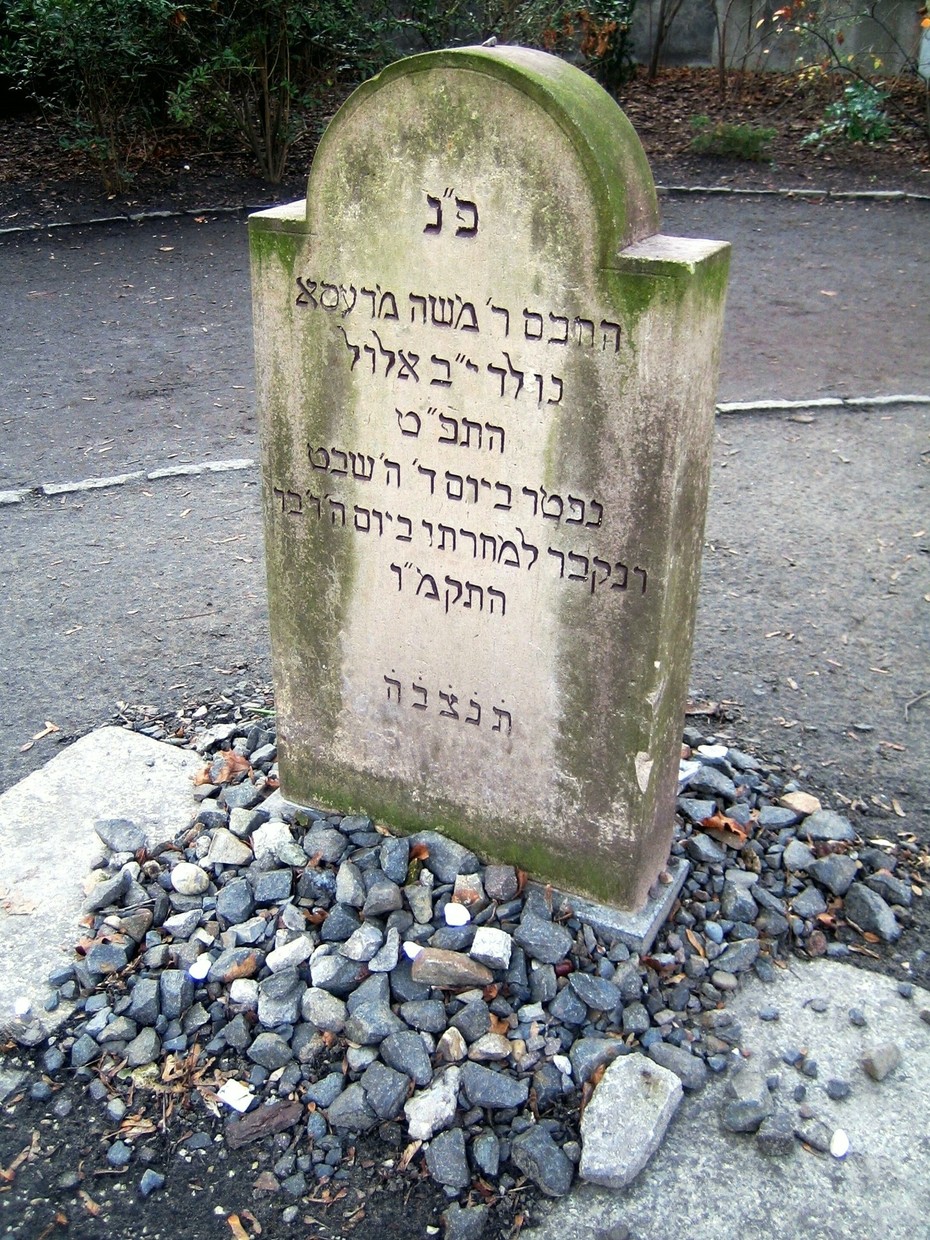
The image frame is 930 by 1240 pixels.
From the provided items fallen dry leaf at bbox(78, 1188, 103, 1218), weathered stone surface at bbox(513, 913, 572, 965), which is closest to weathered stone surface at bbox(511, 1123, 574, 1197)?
weathered stone surface at bbox(513, 913, 572, 965)

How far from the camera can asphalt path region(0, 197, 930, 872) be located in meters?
4.44

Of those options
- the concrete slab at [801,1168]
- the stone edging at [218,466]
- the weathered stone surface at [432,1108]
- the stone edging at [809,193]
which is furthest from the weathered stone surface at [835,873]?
the stone edging at [809,193]

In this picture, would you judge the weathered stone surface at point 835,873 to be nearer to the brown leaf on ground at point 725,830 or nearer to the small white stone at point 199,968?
the brown leaf on ground at point 725,830

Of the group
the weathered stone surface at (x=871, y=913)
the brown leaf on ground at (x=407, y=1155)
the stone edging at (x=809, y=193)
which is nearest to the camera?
the brown leaf on ground at (x=407, y=1155)

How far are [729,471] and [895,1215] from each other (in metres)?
4.28

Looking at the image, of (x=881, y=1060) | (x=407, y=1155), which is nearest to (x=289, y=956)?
(x=407, y=1155)

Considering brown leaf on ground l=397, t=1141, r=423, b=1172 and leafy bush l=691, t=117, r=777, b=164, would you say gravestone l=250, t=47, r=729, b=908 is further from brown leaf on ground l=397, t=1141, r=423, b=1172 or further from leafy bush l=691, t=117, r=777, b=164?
leafy bush l=691, t=117, r=777, b=164

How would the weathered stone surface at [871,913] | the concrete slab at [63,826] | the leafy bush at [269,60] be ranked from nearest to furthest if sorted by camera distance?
the concrete slab at [63,826]
the weathered stone surface at [871,913]
the leafy bush at [269,60]

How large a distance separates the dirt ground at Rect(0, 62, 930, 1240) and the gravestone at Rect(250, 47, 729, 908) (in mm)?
993

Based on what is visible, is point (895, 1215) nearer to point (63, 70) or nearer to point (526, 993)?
point (526, 993)

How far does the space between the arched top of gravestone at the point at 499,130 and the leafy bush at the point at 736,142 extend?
417 inches

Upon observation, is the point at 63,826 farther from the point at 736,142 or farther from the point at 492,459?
the point at 736,142

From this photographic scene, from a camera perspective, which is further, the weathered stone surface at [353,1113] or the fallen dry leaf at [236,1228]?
the weathered stone surface at [353,1113]

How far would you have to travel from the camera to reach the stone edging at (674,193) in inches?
420
